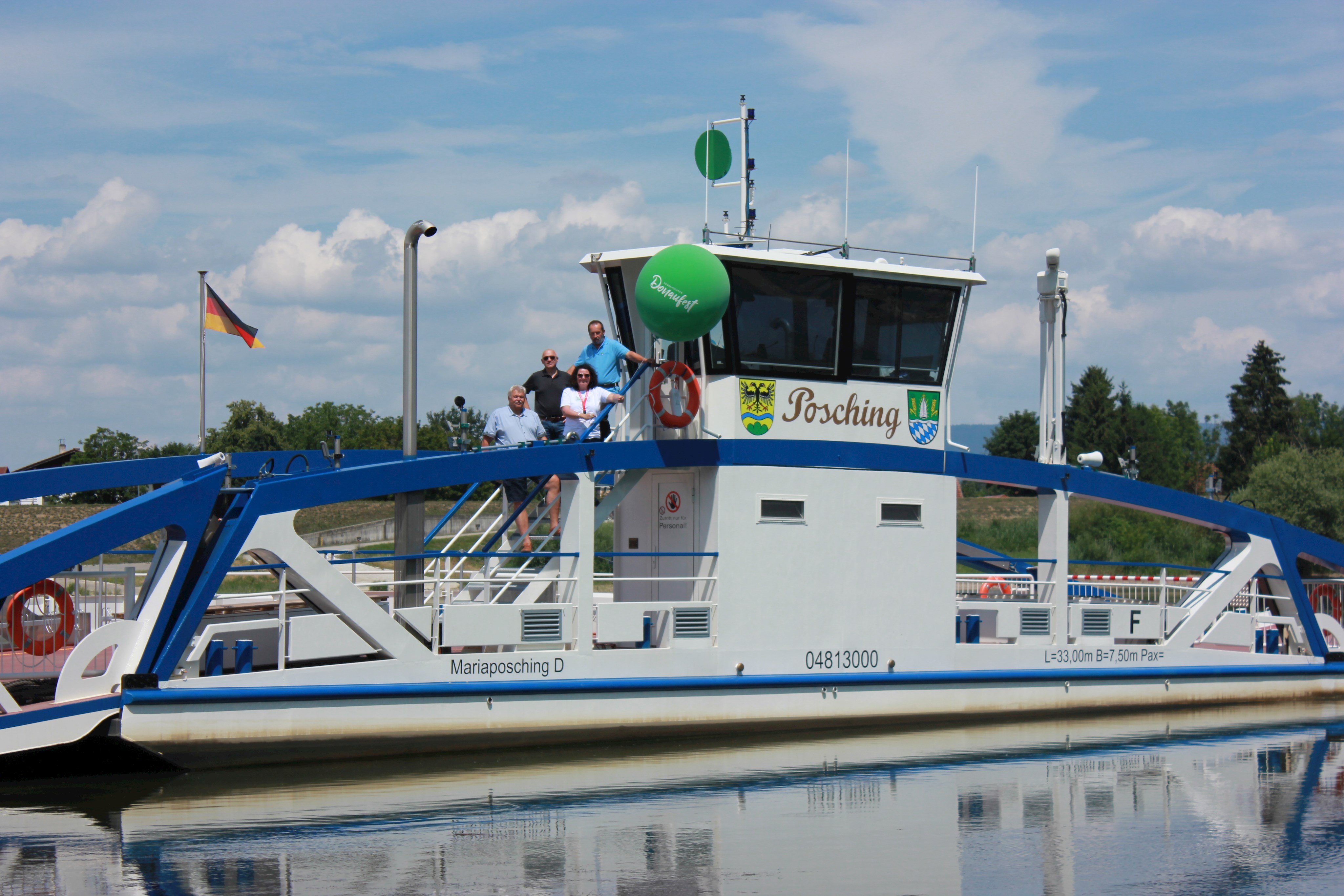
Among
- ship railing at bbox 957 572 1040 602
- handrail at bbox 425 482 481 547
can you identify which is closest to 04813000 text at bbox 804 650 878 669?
ship railing at bbox 957 572 1040 602

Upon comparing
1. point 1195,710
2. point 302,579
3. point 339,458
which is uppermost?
point 339,458

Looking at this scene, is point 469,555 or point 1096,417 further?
point 1096,417

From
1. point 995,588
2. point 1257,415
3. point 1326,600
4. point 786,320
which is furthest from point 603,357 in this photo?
point 1257,415

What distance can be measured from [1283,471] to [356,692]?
1493 inches

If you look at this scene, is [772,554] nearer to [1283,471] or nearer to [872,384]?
[872,384]

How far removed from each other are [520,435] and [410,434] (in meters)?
1.26

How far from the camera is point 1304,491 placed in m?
40.2

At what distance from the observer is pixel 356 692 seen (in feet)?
34.2

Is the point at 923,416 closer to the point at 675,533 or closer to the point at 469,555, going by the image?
the point at 675,533

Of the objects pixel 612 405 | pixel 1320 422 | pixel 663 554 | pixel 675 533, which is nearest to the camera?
pixel 663 554

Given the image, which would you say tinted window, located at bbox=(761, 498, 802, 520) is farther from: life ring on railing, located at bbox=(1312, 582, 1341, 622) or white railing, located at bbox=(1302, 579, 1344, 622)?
life ring on railing, located at bbox=(1312, 582, 1341, 622)

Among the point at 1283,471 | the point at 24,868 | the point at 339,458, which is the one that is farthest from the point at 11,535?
the point at 1283,471

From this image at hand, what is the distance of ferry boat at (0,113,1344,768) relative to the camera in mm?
10078

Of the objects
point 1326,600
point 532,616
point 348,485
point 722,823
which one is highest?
point 348,485
